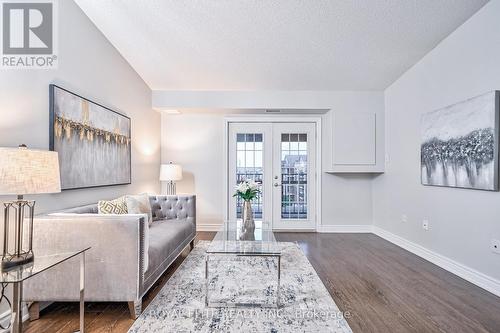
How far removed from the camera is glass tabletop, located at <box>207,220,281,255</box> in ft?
6.97

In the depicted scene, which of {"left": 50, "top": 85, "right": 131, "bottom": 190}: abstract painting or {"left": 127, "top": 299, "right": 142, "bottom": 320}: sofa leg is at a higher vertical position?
{"left": 50, "top": 85, "right": 131, "bottom": 190}: abstract painting

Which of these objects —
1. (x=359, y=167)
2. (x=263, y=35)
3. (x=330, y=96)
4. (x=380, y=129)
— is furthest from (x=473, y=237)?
(x=263, y=35)

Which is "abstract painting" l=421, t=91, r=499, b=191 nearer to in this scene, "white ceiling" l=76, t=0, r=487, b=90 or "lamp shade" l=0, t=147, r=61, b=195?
"white ceiling" l=76, t=0, r=487, b=90

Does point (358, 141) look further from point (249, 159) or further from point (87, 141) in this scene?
point (87, 141)

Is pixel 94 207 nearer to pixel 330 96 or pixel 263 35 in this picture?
pixel 263 35

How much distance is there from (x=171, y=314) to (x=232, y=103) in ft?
10.4

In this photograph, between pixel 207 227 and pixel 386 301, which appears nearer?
pixel 386 301

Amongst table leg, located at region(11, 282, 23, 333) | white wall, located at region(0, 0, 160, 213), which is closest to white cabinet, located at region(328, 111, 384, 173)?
white wall, located at region(0, 0, 160, 213)

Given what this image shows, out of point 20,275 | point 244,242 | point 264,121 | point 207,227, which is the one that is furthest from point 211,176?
point 20,275

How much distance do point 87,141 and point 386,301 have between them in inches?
A: 128

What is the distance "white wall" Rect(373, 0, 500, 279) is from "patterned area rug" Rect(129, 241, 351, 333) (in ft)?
5.25

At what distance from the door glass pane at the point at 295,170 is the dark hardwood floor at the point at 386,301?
1.42m

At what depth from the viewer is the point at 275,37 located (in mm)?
3037

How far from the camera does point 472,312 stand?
2004 millimetres
